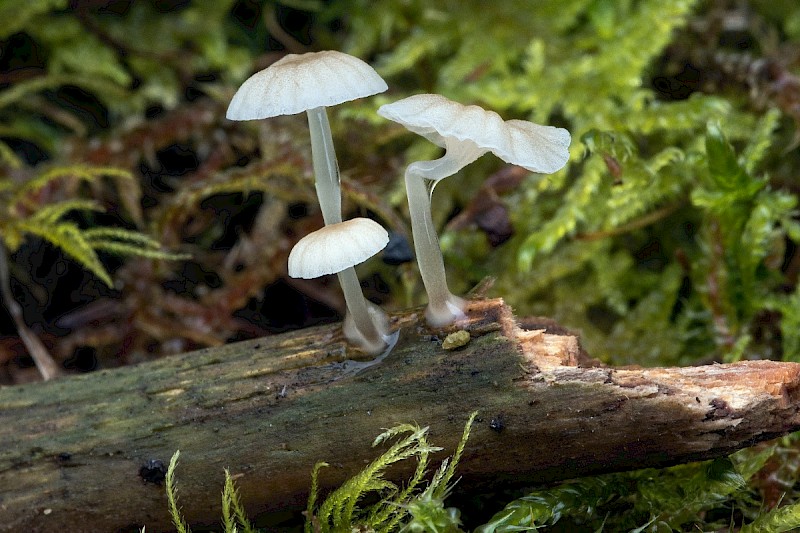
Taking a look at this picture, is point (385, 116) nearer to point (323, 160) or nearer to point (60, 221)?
point (323, 160)

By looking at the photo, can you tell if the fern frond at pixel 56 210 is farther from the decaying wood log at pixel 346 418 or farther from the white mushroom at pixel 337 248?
the white mushroom at pixel 337 248

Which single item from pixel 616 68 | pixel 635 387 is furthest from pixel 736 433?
pixel 616 68

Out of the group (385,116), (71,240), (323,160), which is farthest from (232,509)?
(71,240)

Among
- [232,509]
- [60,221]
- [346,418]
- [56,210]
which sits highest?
[56,210]

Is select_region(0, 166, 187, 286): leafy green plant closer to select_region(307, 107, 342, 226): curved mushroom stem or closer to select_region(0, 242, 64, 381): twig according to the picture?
select_region(0, 242, 64, 381): twig

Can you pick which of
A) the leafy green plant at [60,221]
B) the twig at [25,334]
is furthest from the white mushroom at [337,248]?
the twig at [25,334]

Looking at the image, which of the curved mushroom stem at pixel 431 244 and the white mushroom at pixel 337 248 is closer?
the white mushroom at pixel 337 248
